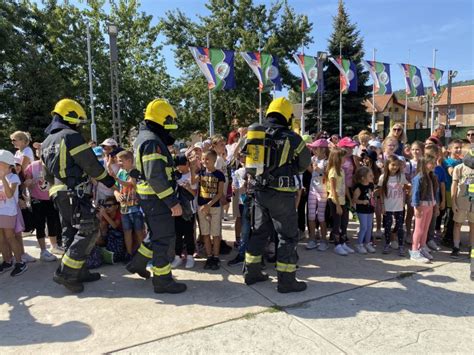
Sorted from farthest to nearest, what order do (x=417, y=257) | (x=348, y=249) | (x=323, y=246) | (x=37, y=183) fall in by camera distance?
1. (x=323, y=246)
2. (x=348, y=249)
3. (x=37, y=183)
4. (x=417, y=257)

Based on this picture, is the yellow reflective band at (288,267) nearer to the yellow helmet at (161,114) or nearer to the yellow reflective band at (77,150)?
the yellow helmet at (161,114)

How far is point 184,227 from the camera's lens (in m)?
4.98

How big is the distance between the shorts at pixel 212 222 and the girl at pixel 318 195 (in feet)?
5.24

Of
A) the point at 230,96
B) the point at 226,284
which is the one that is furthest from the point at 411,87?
the point at 226,284

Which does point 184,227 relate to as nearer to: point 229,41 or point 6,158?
point 6,158

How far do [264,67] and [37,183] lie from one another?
1143 cm

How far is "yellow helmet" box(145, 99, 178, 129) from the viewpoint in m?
3.93

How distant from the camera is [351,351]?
287 centimetres

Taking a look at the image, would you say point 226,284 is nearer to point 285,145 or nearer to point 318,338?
point 318,338

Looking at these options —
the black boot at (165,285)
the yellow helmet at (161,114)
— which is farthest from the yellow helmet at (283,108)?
the black boot at (165,285)

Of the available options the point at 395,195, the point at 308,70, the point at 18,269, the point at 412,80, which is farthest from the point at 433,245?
the point at 412,80

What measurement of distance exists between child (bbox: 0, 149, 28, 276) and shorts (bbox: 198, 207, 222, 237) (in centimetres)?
240

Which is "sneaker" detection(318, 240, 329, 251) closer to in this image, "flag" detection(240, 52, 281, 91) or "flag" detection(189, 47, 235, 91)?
"flag" detection(189, 47, 235, 91)

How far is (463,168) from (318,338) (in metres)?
3.53
